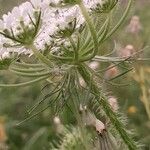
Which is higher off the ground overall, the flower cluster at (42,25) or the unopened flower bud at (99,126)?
the flower cluster at (42,25)

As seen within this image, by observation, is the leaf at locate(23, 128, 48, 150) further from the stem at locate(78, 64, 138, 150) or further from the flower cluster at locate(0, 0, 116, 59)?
the flower cluster at locate(0, 0, 116, 59)

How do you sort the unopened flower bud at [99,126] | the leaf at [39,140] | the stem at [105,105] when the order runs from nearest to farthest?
the stem at [105,105] < the unopened flower bud at [99,126] < the leaf at [39,140]

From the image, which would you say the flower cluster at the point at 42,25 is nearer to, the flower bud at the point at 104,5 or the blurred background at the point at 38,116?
the flower bud at the point at 104,5

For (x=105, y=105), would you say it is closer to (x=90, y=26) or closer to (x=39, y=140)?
(x=90, y=26)

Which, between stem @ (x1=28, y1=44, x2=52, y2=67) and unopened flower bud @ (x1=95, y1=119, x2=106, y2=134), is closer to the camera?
stem @ (x1=28, y1=44, x2=52, y2=67)

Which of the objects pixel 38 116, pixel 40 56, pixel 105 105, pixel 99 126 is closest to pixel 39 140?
pixel 38 116

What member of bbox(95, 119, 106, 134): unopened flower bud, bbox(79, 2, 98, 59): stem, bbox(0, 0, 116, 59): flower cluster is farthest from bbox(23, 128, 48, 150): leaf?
bbox(79, 2, 98, 59): stem

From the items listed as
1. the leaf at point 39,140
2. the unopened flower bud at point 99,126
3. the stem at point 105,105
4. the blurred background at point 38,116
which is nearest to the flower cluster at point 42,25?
the stem at point 105,105
